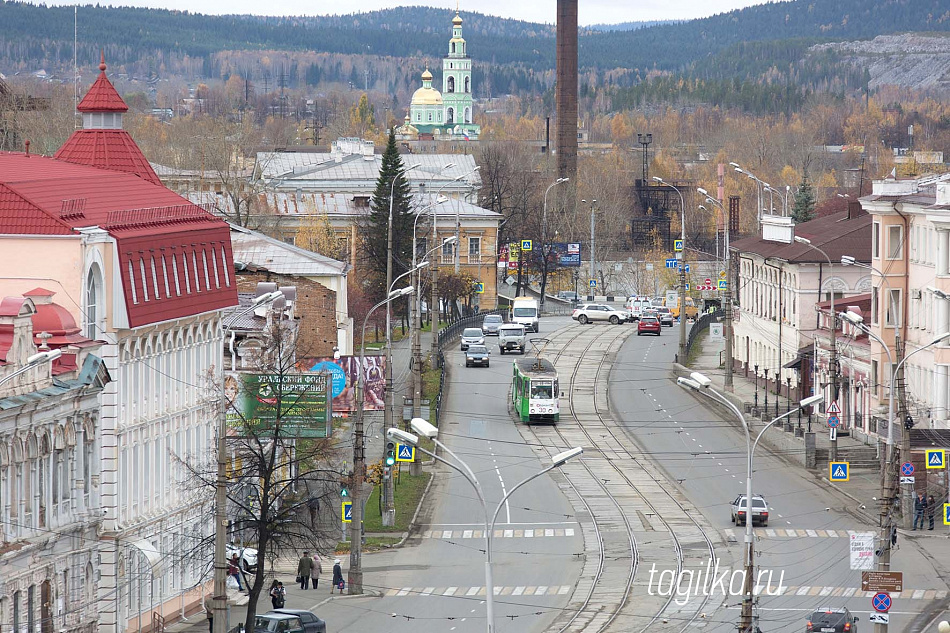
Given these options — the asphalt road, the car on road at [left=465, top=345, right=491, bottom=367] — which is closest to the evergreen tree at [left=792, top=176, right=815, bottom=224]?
the asphalt road

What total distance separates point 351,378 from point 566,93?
121287 millimetres

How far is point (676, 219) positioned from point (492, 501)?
127m

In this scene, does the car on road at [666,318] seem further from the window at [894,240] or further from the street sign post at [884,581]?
the street sign post at [884,581]

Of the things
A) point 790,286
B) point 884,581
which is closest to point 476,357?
point 790,286

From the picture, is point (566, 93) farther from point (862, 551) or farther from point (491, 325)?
point (862, 551)

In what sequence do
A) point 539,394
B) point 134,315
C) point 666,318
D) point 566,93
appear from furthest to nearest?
1. point 566,93
2. point 666,318
3. point 539,394
4. point 134,315

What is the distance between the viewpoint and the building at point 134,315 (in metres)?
43.1

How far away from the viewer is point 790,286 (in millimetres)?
88125

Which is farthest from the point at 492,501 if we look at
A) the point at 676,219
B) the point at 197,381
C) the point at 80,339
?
the point at 676,219

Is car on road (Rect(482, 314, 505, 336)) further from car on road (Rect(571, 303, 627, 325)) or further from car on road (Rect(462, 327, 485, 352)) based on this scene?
car on road (Rect(571, 303, 627, 325))

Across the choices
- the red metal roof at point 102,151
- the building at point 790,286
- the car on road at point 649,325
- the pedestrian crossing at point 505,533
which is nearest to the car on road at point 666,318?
the car on road at point 649,325

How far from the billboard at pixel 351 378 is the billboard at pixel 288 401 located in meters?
8.77

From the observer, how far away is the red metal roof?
53.8 meters

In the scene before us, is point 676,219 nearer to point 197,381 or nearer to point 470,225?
point 470,225
